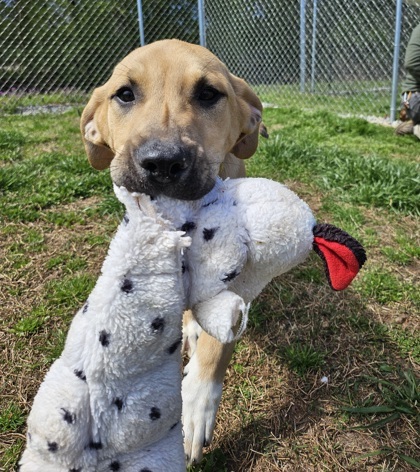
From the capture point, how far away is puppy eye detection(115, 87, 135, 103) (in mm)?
2084

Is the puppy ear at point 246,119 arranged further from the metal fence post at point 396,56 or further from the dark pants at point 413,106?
the metal fence post at point 396,56

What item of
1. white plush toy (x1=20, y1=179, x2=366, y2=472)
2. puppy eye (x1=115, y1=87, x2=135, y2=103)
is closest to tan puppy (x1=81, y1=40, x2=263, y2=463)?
puppy eye (x1=115, y1=87, x2=135, y2=103)

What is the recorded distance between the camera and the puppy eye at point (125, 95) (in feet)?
6.84

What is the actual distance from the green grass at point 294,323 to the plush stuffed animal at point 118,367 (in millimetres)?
668

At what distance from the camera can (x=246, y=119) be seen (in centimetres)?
Result: 241


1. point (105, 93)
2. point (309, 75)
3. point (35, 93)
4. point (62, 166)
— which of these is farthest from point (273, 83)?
point (105, 93)

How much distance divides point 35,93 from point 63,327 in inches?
316

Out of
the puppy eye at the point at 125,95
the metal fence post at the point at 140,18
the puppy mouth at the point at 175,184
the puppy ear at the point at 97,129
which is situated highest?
the puppy eye at the point at 125,95

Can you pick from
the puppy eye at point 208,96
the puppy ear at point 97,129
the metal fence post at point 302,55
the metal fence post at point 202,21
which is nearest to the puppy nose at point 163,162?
the puppy eye at point 208,96

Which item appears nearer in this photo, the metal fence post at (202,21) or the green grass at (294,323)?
the green grass at (294,323)

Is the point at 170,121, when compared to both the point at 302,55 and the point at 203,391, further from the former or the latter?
the point at 302,55

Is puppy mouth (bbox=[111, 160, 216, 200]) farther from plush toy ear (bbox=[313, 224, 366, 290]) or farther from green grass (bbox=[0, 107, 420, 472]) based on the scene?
green grass (bbox=[0, 107, 420, 472])

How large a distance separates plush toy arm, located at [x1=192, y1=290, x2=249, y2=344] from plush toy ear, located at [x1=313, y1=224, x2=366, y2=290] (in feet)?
0.80

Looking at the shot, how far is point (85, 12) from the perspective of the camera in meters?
9.25
